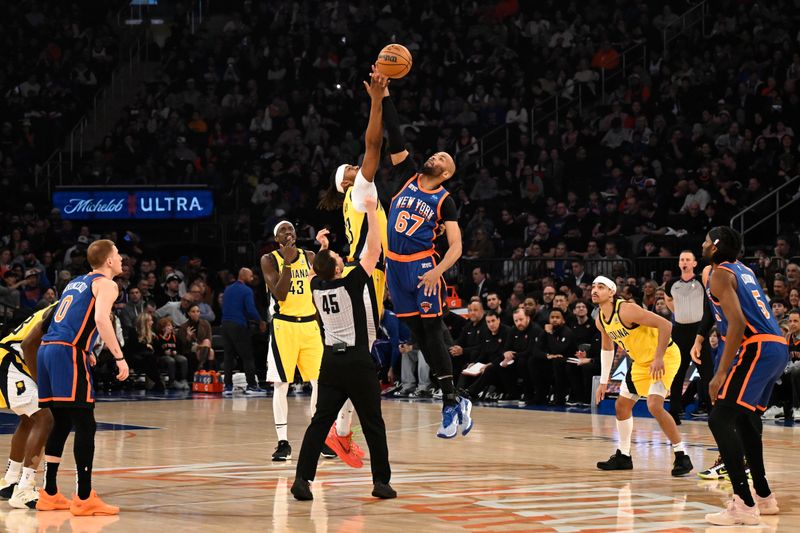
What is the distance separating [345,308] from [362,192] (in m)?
0.86

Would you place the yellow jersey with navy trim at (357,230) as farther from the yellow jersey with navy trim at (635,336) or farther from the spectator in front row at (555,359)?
the spectator in front row at (555,359)

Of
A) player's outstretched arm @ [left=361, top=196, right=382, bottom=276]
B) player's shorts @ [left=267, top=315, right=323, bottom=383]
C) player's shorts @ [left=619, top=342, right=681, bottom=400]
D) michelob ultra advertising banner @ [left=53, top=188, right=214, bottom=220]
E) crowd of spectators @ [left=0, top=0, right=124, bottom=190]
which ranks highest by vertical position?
crowd of spectators @ [left=0, top=0, right=124, bottom=190]

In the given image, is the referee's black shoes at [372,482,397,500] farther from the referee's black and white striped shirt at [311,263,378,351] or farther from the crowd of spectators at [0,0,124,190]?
the crowd of spectators at [0,0,124,190]

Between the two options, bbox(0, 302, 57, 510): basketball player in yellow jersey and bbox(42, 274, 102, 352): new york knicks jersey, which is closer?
bbox(42, 274, 102, 352): new york knicks jersey

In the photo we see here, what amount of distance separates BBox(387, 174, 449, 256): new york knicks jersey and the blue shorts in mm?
103

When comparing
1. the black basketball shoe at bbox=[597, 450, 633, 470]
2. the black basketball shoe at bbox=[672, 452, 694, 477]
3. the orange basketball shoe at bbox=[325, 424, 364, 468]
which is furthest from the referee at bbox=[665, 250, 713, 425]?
the orange basketball shoe at bbox=[325, 424, 364, 468]

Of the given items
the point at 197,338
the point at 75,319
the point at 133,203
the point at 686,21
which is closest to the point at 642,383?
the point at 75,319

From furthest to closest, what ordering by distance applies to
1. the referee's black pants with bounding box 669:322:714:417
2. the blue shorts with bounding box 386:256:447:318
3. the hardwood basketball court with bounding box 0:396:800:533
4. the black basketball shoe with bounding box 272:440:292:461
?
the referee's black pants with bounding box 669:322:714:417, the black basketball shoe with bounding box 272:440:292:461, the blue shorts with bounding box 386:256:447:318, the hardwood basketball court with bounding box 0:396:800:533

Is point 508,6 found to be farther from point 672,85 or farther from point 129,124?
point 129,124

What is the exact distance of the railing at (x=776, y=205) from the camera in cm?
1922

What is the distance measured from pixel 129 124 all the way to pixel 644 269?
42.0 feet

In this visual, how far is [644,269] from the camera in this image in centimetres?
1922

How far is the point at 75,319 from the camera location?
7898mm

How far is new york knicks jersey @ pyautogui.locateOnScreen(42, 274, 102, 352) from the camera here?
7887 mm
